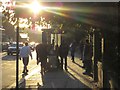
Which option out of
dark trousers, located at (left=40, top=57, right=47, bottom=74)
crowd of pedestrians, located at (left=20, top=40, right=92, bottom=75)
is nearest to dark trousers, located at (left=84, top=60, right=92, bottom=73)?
crowd of pedestrians, located at (left=20, top=40, right=92, bottom=75)

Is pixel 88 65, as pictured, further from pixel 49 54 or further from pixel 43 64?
pixel 49 54

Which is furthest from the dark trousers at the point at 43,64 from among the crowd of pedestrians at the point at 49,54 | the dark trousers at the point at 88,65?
the dark trousers at the point at 88,65

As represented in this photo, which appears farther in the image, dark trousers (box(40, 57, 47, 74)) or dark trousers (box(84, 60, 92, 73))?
dark trousers (box(40, 57, 47, 74))

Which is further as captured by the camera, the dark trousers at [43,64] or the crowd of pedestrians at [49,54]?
the dark trousers at [43,64]

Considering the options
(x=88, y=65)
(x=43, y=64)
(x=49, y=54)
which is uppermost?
(x=49, y=54)

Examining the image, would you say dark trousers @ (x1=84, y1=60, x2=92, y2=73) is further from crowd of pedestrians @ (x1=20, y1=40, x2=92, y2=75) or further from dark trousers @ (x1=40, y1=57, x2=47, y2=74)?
dark trousers @ (x1=40, y1=57, x2=47, y2=74)

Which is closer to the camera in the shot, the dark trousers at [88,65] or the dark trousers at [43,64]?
the dark trousers at [88,65]

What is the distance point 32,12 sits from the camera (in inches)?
514

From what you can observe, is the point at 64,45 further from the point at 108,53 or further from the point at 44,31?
the point at 108,53

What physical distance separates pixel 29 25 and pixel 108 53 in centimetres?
370

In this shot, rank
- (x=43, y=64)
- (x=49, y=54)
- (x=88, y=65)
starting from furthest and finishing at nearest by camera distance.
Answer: (x=49, y=54) → (x=43, y=64) → (x=88, y=65)

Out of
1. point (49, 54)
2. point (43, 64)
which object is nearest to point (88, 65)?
point (43, 64)

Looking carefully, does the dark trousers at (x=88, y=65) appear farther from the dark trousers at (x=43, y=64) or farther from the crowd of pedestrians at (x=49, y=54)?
the dark trousers at (x=43, y=64)

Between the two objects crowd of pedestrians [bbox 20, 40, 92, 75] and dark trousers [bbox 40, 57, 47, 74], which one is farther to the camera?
dark trousers [bbox 40, 57, 47, 74]
